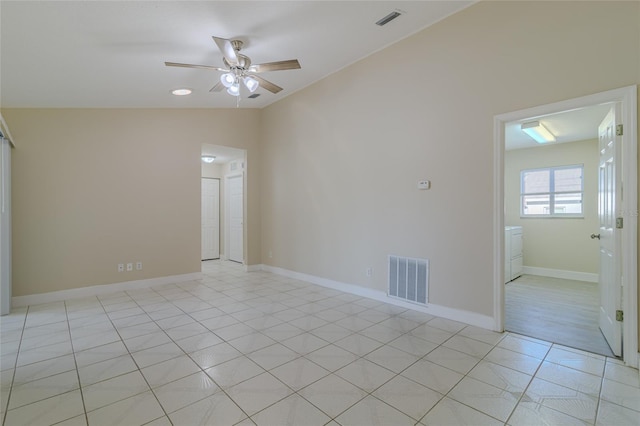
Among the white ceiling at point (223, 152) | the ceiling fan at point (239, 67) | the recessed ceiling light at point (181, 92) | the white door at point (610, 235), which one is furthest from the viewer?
the white ceiling at point (223, 152)

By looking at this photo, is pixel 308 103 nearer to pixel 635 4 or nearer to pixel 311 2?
pixel 311 2

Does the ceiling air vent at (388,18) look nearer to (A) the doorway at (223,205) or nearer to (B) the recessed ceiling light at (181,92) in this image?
(B) the recessed ceiling light at (181,92)

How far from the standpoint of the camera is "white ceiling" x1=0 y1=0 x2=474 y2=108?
243 cm

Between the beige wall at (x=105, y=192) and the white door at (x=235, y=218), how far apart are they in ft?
5.65

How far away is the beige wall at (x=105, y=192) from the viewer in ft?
13.4

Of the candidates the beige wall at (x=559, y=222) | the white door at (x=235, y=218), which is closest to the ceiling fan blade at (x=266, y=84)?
the white door at (x=235, y=218)

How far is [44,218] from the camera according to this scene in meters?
4.20

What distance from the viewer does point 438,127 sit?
3.51 metres

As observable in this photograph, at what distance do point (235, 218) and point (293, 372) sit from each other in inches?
224

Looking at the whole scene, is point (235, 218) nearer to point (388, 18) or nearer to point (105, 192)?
point (105, 192)

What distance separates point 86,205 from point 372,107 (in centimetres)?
454

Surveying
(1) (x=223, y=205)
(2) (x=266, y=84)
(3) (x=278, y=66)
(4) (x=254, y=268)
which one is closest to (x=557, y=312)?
(3) (x=278, y=66)

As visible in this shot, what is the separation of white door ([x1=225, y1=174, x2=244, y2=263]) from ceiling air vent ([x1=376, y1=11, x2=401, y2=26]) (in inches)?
192

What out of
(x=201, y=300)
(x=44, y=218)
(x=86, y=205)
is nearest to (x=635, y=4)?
(x=201, y=300)
